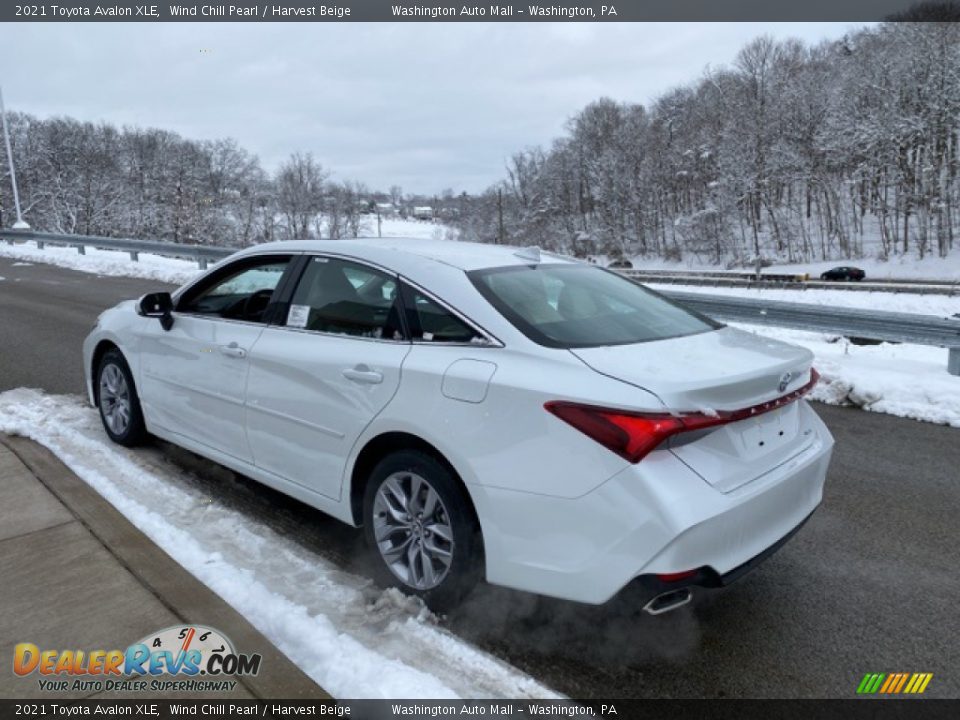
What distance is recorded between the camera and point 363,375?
3.08 meters

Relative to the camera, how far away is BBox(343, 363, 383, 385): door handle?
3.03 metres

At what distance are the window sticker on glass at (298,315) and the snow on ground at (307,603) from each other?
1.12 m

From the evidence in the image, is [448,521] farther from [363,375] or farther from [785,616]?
[785,616]

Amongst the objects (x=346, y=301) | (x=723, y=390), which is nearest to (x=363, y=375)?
(x=346, y=301)

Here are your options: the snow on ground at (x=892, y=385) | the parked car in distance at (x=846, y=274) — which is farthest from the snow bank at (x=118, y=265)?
the parked car in distance at (x=846, y=274)

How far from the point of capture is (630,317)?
10.6 ft

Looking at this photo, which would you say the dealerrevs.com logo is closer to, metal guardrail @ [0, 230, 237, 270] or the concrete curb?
the concrete curb

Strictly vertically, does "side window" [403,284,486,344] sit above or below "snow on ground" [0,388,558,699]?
above

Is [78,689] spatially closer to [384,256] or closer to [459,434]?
[459,434]

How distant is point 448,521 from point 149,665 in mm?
1211

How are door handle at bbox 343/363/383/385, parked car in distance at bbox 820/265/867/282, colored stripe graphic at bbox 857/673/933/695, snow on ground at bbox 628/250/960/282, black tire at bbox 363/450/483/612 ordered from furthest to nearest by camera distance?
1. snow on ground at bbox 628/250/960/282
2. parked car in distance at bbox 820/265/867/282
3. door handle at bbox 343/363/383/385
4. black tire at bbox 363/450/483/612
5. colored stripe graphic at bbox 857/673/933/695

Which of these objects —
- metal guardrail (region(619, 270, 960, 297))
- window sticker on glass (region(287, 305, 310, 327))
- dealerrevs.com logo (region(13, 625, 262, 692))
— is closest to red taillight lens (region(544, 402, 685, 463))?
dealerrevs.com logo (region(13, 625, 262, 692))

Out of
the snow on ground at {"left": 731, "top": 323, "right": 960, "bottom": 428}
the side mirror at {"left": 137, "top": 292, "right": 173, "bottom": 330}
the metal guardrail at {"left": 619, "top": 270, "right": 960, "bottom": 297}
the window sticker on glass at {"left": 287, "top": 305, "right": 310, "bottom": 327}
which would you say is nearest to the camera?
the window sticker on glass at {"left": 287, "top": 305, "right": 310, "bottom": 327}

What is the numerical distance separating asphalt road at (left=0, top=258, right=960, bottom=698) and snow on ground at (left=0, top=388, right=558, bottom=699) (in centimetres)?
15
